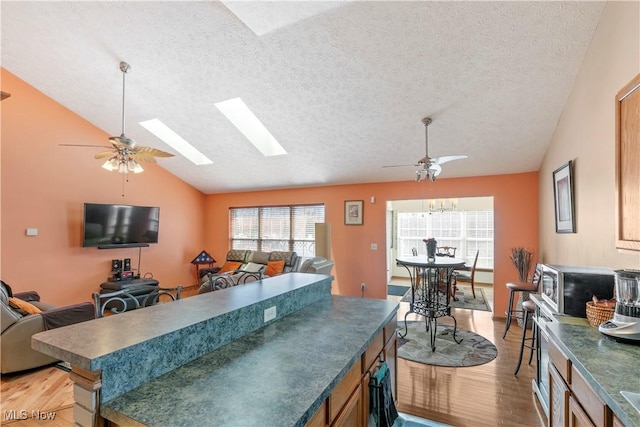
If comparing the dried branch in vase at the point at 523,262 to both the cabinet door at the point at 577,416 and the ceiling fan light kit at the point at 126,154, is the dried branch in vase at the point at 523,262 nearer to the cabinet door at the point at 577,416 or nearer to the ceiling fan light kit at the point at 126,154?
the cabinet door at the point at 577,416

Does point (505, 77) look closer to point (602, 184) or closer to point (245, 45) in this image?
point (602, 184)

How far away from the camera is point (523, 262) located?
175 inches

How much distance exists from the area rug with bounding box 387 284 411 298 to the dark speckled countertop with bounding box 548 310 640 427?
5201 millimetres

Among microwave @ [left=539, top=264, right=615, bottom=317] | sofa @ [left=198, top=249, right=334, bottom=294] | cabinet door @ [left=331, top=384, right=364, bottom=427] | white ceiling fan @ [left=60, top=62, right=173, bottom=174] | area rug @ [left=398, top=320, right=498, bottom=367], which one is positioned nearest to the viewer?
cabinet door @ [left=331, top=384, right=364, bottom=427]

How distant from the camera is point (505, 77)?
2906 millimetres

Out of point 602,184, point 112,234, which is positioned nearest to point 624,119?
point 602,184

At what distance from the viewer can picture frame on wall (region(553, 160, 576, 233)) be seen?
296 cm

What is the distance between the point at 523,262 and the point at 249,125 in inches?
187

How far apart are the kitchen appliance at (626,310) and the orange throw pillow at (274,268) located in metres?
5.07

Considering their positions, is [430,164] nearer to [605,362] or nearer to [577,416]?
[605,362]

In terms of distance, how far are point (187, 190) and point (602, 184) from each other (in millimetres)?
7366

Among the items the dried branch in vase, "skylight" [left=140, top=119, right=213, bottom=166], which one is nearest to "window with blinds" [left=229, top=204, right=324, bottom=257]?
"skylight" [left=140, top=119, right=213, bottom=166]

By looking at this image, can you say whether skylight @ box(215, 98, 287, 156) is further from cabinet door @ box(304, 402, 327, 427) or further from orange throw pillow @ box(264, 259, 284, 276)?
cabinet door @ box(304, 402, 327, 427)

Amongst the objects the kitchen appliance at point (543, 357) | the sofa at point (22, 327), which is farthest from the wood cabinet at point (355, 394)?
the sofa at point (22, 327)
